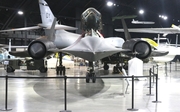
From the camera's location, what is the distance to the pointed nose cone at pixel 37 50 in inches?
374

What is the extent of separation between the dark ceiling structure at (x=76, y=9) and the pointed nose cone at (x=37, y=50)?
19.1 metres

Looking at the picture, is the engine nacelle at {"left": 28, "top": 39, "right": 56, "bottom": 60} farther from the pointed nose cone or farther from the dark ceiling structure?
the dark ceiling structure

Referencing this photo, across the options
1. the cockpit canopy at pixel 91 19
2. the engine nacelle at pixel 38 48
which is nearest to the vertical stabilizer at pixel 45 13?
the engine nacelle at pixel 38 48

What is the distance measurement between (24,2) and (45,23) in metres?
11.3

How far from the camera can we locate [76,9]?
3428cm

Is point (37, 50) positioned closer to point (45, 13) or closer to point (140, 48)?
point (140, 48)

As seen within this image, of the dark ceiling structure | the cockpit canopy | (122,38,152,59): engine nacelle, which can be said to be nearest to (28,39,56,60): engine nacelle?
the cockpit canopy

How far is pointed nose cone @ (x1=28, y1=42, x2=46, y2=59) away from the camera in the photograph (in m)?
9.50

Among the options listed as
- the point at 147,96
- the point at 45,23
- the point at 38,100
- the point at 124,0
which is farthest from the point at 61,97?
the point at 124,0

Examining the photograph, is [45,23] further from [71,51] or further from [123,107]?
[123,107]

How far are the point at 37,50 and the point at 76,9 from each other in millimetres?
25678

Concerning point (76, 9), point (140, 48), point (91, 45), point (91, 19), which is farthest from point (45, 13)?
point (76, 9)

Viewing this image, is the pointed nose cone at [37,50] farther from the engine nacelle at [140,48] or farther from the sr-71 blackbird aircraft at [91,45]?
the engine nacelle at [140,48]

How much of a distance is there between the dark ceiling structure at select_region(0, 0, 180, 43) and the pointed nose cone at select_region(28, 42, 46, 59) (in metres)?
19.1
